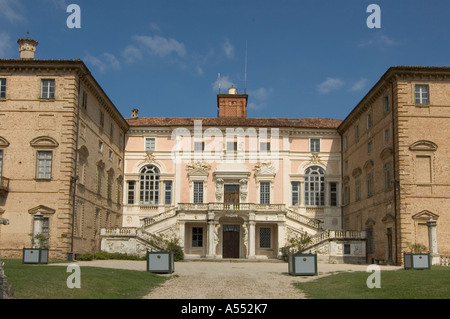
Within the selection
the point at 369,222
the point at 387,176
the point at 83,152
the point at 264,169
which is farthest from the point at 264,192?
the point at 83,152

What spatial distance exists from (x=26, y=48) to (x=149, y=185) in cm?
→ 1490

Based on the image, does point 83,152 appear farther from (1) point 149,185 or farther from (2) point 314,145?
(2) point 314,145

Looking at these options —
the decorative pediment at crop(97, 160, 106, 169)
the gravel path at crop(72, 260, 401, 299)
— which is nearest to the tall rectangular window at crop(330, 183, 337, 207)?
the decorative pediment at crop(97, 160, 106, 169)

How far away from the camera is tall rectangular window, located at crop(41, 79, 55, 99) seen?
34.6 meters

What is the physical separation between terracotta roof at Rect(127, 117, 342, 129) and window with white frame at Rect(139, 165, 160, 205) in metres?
3.85

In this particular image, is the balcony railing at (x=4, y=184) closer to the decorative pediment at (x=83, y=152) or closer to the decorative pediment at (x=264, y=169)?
the decorative pediment at (x=83, y=152)

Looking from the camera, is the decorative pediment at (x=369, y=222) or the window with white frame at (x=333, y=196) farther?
the window with white frame at (x=333, y=196)

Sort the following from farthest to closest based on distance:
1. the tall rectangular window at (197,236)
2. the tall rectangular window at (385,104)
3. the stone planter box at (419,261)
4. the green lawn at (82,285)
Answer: the tall rectangular window at (197,236)
the tall rectangular window at (385,104)
the stone planter box at (419,261)
the green lawn at (82,285)

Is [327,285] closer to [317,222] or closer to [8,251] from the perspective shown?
[8,251]

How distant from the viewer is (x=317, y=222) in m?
44.0

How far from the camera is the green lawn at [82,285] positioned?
15367 mm

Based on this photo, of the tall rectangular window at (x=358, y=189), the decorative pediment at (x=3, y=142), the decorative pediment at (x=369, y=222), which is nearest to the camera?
the decorative pediment at (x=3, y=142)

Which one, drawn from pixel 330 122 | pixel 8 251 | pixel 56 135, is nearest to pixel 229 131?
pixel 330 122

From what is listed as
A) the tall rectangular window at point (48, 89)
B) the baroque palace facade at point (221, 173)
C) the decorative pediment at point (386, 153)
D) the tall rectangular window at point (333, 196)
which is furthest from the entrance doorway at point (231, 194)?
the tall rectangular window at point (48, 89)
